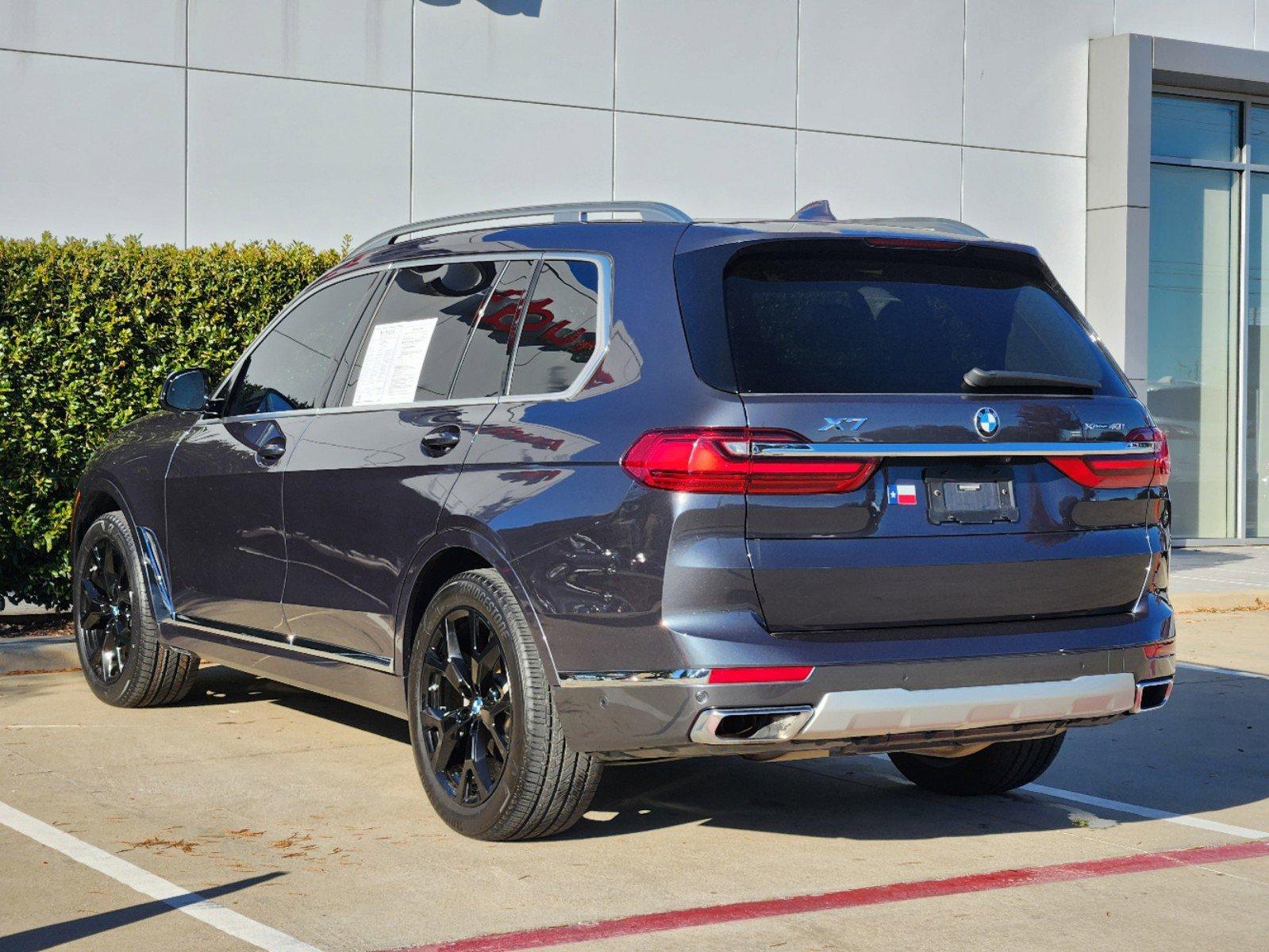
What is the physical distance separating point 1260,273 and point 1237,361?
0.98 metres

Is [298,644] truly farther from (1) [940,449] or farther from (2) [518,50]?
(2) [518,50]

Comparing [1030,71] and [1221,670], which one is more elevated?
[1030,71]

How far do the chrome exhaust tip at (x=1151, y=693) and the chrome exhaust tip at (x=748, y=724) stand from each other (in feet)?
3.73

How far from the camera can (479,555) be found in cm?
526

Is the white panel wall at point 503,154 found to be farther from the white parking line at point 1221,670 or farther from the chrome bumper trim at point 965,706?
the chrome bumper trim at point 965,706

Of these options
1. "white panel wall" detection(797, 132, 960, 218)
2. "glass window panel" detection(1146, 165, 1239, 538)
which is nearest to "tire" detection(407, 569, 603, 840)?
"white panel wall" detection(797, 132, 960, 218)

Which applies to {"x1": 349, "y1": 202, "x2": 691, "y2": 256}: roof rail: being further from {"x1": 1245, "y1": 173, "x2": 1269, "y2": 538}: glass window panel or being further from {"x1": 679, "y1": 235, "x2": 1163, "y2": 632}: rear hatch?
{"x1": 1245, "y1": 173, "x2": 1269, "y2": 538}: glass window panel

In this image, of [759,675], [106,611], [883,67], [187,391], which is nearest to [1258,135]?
[883,67]

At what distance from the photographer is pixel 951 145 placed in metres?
15.6

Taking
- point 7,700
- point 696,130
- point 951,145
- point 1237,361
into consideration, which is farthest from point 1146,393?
point 7,700

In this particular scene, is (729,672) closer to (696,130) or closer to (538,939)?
(538,939)

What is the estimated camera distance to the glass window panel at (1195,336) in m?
17.2

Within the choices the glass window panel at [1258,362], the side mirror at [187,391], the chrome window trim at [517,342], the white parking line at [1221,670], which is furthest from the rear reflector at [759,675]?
the glass window panel at [1258,362]

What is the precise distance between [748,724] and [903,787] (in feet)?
6.30
